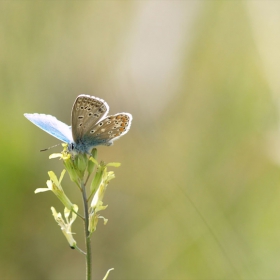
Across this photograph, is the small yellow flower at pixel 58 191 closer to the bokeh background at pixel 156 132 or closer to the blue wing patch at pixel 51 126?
the blue wing patch at pixel 51 126

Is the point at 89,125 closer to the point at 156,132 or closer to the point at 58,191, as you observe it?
the point at 58,191

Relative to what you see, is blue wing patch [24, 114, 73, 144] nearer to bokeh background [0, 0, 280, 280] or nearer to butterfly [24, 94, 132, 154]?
butterfly [24, 94, 132, 154]

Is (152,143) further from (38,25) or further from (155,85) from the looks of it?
(38,25)

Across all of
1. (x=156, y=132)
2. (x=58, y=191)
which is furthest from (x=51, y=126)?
(x=156, y=132)

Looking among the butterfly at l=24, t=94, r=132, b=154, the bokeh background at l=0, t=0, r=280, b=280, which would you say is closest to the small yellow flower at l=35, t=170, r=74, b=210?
the butterfly at l=24, t=94, r=132, b=154

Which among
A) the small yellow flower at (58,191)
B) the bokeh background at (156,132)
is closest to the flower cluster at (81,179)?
the small yellow flower at (58,191)

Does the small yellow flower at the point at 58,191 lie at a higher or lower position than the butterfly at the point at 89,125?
lower

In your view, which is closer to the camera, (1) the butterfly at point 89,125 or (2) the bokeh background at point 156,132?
(1) the butterfly at point 89,125
